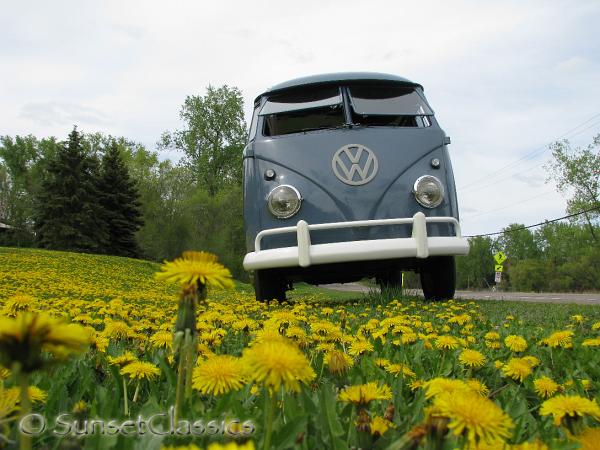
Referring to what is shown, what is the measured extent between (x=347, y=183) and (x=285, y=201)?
A: 64 cm

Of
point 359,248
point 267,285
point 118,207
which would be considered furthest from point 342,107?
point 118,207

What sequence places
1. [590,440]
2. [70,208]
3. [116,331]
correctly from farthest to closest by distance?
[70,208] < [116,331] < [590,440]

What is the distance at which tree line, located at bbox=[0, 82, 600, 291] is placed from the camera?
32875mm

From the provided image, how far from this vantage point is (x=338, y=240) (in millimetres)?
5000

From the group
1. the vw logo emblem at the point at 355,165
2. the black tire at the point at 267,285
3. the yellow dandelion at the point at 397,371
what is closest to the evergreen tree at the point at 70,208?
the black tire at the point at 267,285

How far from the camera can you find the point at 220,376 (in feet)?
3.21

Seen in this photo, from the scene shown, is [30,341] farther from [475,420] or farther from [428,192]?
[428,192]

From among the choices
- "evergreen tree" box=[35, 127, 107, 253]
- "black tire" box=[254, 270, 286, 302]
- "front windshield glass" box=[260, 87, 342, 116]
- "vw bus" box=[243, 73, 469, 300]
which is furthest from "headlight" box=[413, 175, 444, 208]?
"evergreen tree" box=[35, 127, 107, 253]

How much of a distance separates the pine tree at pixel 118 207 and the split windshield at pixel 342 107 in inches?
1193

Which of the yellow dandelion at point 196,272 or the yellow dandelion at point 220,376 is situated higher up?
the yellow dandelion at point 196,272

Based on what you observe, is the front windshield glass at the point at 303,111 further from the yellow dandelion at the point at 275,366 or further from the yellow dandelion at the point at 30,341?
the yellow dandelion at the point at 30,341

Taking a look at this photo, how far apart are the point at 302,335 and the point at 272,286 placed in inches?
164

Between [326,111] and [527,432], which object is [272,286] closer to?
[326,111]

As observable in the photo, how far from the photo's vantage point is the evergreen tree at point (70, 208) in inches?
1254
